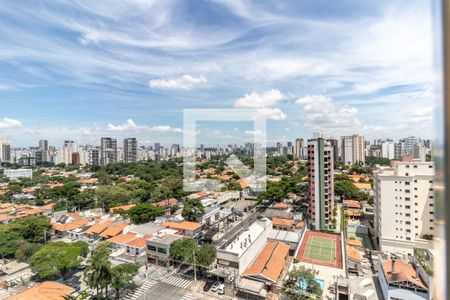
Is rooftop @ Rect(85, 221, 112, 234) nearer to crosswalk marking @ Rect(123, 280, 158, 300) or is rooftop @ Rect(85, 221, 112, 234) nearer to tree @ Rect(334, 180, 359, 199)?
crosswalk marking @ Rect(123, 280, 158, 300)

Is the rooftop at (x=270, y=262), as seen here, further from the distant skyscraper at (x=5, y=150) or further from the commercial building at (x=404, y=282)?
the distant skyscraper at (x=5, y=150)

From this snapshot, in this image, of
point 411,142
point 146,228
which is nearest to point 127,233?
point 146,228

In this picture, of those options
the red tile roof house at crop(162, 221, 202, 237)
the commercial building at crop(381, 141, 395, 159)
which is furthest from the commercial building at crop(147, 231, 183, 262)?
the commercial building at crop(381, 141, 395, 159)

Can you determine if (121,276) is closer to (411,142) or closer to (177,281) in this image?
(177,281)

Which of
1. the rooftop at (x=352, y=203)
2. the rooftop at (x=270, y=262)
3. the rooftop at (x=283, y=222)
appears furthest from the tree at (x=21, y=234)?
the rooftop at (x=352, y=203)

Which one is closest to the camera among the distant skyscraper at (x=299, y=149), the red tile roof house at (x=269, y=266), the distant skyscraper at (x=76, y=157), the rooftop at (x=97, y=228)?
the red tile roof house at (x=269, y=266)

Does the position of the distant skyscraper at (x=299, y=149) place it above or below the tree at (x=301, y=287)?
above

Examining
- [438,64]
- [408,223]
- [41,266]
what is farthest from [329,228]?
[438,64]
